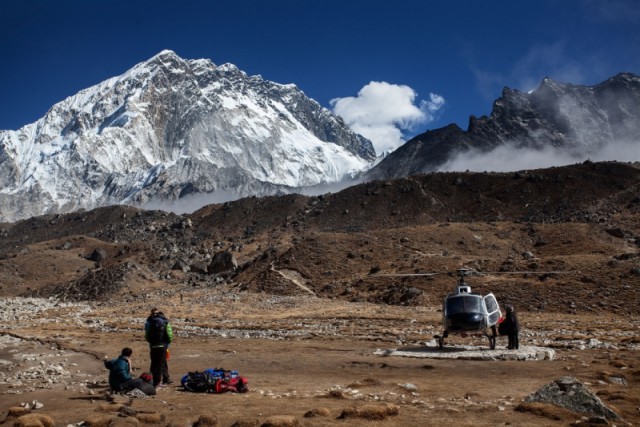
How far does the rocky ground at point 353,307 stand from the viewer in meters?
12.7

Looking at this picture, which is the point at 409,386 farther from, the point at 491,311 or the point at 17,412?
the point at 17,412

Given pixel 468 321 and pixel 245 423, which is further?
pixel 468 321

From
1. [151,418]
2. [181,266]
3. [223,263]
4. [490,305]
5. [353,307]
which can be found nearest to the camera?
[151,418]

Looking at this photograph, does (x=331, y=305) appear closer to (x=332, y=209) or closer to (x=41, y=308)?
(x=41, y=308)

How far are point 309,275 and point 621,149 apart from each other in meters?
158

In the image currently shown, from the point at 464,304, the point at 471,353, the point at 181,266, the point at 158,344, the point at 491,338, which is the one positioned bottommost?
the point at 471,353

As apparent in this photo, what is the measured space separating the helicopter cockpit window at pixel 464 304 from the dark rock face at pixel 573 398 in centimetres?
968

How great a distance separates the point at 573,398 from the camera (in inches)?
468

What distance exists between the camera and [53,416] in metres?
11.5

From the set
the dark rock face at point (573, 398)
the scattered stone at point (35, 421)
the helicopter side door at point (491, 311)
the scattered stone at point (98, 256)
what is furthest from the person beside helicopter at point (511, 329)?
the scattered stone at point (98, 256)

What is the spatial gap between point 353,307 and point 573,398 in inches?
1452

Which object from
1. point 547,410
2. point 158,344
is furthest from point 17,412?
point 547,410

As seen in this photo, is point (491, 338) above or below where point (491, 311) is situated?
below

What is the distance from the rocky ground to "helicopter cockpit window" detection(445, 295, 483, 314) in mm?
1799
